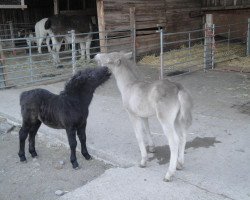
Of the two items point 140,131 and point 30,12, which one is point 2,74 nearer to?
point 140,131

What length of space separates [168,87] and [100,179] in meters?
1.21

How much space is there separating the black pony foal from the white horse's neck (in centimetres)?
14

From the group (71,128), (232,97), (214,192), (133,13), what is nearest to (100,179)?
(71,128)

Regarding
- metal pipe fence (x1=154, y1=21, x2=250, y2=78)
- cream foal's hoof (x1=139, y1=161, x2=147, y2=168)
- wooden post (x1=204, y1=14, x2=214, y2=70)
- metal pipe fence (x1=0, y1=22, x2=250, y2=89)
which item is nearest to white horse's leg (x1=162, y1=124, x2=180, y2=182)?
cream foal's hoof (x1=139, y1=161, x2=147, y2=168)

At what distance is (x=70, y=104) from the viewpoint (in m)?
3.80

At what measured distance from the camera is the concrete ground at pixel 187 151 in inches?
127

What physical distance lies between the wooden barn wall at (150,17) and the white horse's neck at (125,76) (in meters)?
6.48

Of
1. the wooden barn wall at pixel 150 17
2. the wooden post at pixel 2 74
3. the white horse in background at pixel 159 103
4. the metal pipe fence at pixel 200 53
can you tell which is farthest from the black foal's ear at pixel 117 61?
the wooden barn wall at pixel 150 17

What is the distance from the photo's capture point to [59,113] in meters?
3.80

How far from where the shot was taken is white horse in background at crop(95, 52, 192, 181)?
10.7 ft

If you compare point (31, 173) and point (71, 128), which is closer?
point (71, 128)

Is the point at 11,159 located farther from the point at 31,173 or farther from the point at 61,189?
the point at 61,189

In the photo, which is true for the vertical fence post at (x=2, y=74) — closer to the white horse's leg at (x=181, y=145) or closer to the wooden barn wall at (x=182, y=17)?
the white horse's leg at (x=181, y=145)

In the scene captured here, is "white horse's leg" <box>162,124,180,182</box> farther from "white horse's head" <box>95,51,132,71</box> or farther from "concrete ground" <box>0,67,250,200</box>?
"white horse's head" <box>95,51,132,71</box>
